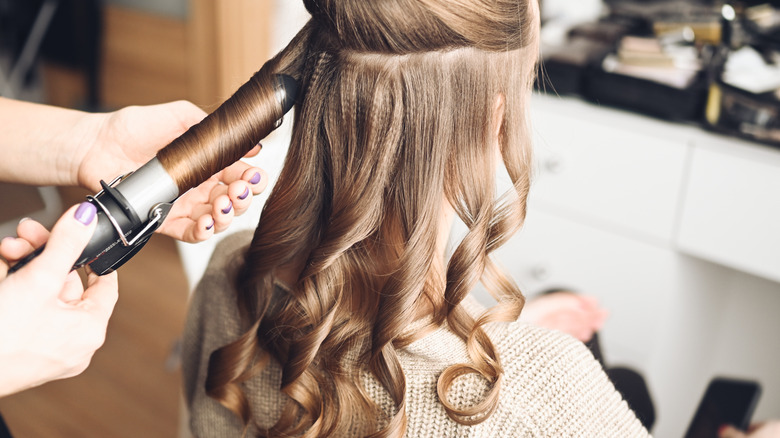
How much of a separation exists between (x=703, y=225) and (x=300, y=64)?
908mm

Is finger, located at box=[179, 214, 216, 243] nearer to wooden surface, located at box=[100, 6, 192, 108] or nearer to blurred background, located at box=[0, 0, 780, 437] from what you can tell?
blurred background, located at box=[0, 0, 780, 437]

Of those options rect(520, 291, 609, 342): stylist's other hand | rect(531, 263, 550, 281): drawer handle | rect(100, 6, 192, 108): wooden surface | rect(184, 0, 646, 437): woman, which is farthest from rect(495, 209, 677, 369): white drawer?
rect(100, 6, 192, 108): wooden surface

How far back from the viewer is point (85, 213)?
1.77ft

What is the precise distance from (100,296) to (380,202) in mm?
274

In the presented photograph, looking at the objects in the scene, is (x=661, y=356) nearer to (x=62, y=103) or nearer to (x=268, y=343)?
(x=268, y=343)

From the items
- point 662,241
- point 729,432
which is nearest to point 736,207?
point 662,241

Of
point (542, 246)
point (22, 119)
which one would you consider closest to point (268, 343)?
point (22, 119)

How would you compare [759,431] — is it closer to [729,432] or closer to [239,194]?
[729,432]

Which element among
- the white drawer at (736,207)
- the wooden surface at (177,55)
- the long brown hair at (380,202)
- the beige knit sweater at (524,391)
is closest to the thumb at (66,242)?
the long brown hair at (380,202)

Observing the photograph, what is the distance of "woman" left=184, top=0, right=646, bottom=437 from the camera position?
2.03 feet

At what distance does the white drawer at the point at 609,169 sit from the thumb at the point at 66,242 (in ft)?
3.16

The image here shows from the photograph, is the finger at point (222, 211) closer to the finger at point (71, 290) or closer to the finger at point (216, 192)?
the finger at point (216, 192)

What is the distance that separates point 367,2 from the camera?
1.86 ft

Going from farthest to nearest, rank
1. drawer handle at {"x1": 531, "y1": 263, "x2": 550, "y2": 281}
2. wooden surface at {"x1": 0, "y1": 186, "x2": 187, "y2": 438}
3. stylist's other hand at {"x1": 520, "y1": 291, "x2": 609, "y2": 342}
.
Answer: wooden surface at {"x1": 0, "y1": 186, "x2": 187, "y2": 438} < drawer handle at {"x1": 531, "y1": 263, "x2": 550, "y2": 281} < stylist's other hand at {"x1": 520, "y1": 291, "x2": 609, "y2": 342}
